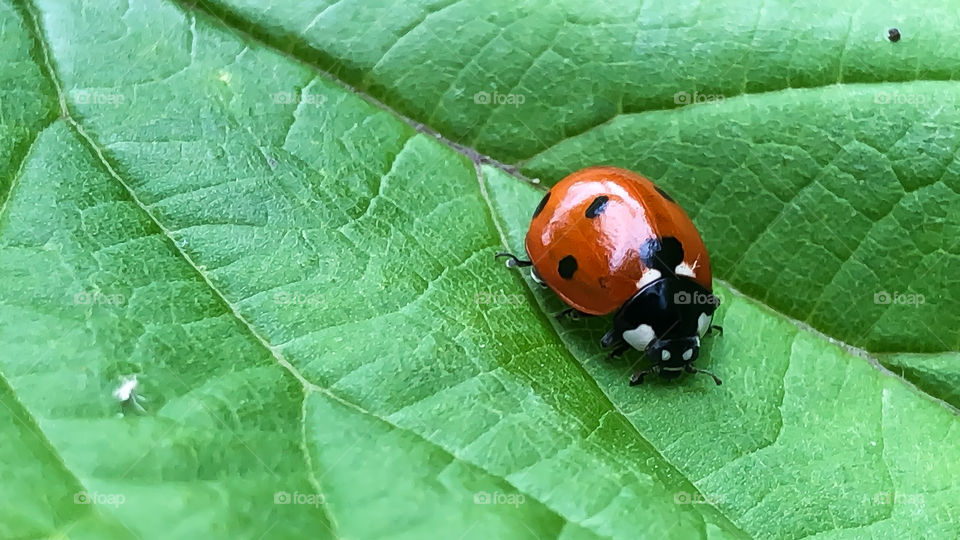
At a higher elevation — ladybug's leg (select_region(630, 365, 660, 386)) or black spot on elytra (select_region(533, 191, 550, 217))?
black spot on elytra (select_region(533, 191, 550, 217))

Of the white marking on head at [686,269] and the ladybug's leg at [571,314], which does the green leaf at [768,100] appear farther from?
the ladybug's leg at [571,314]

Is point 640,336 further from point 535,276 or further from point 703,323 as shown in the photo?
point 535,276

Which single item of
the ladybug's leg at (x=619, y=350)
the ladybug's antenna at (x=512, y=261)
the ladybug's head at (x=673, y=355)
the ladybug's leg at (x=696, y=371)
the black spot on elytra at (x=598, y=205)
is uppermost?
the black spot on elytra at (x=598, y=205)

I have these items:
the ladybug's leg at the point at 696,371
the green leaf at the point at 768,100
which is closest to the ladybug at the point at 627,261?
the ladybug's leg at the point at 696,371

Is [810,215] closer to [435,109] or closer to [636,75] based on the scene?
[636,75]

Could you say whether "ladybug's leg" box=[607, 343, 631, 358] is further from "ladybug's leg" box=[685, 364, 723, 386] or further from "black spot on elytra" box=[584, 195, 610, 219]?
"black spot on elytra" box=[584, 195, 610, 219]

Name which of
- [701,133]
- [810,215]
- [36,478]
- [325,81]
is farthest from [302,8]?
[810,215]

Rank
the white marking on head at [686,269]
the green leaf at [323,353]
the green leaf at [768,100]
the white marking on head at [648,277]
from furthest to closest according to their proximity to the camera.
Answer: the white marking on head at [648,277] → the white marking on head at [686,269] → the green leaf at [768,100] → the green leaf at [323,353]

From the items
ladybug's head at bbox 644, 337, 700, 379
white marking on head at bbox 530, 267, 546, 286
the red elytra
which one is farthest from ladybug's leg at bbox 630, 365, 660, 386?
white marking on head at bbox 530, 267, 546, 286
